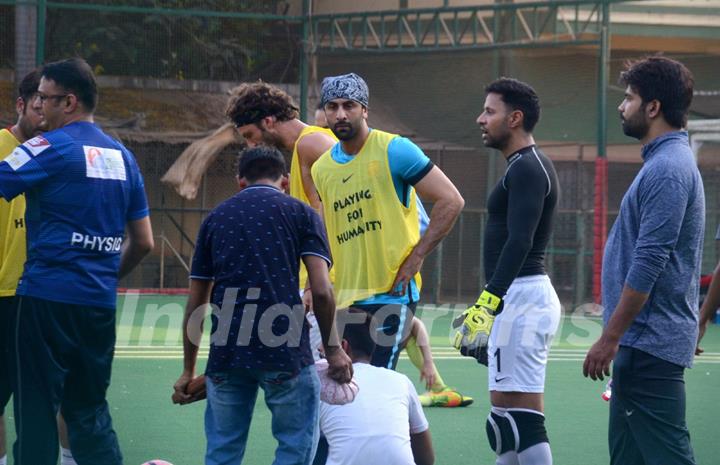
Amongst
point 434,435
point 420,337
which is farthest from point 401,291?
point 420,337

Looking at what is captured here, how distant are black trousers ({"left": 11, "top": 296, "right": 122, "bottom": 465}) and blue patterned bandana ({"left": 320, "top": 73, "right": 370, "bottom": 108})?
183 centimetres

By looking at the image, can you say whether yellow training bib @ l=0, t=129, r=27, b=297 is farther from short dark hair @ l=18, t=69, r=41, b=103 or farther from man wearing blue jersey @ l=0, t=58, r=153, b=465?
man wearing blue jersey @ l=0, t=58, r=153, b=465

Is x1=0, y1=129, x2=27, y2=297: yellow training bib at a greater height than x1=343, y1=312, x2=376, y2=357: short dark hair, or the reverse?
x1=0, y1=129, x2=27, y2=297: yellow training bib

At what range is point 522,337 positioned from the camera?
6.48 metres

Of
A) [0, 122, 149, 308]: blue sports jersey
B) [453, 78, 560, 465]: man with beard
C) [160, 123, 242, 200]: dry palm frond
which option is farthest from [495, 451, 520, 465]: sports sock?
[160, 123, 242, 200]: dry palm frond

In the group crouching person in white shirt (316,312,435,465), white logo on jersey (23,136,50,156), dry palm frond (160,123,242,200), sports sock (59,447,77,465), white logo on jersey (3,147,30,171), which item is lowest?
sports sock (59,447,77,465)

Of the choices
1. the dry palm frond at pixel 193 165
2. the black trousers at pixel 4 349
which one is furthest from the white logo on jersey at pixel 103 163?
the dry palm frond at pixel 193 165

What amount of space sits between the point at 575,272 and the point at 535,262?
45.8 ft

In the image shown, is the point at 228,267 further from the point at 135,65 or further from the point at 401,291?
the point at 135,65

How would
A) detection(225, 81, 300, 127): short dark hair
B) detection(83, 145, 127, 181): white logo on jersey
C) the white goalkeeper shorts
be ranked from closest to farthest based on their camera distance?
detection(83, 145, 127, 181): white logo on jersey
the white goalkeeper shorts
detection(225, 81, 300, 127): short dark hair

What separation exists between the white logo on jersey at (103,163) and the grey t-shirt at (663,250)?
2.52m

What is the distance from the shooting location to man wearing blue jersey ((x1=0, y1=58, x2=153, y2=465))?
19.2ft

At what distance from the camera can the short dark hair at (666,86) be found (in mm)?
5480

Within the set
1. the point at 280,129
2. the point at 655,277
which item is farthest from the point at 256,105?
the point at 655,277
